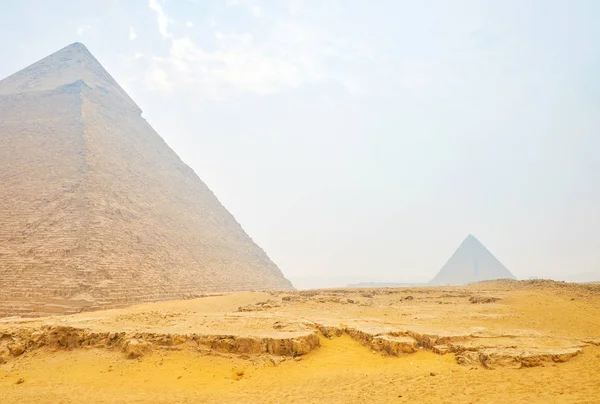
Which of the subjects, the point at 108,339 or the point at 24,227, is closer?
the point at 108,339

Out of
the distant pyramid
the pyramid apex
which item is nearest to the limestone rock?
the pyramid apex

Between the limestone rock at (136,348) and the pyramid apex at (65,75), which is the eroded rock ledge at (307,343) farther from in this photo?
the pyramid apex at (65,75)

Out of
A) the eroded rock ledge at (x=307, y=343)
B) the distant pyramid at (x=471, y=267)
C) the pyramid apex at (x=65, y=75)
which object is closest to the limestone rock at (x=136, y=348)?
the eroded rock ledge at (x=307, y=343)

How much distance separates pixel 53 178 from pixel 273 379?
63.0ft

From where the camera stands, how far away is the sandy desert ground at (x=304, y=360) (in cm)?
438

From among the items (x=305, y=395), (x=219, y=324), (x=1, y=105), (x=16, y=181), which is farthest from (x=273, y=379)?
(x=1, y=105)

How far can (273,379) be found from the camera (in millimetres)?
5082

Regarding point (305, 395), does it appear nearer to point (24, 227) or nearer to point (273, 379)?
point (273, 379)

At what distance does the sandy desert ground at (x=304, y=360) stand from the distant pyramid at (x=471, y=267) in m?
50.4

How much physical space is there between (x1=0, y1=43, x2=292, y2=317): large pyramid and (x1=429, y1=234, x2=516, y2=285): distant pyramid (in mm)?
34784

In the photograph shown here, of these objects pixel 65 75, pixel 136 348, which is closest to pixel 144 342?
pixel 136 348

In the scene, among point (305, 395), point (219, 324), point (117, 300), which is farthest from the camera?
point (117, 300)

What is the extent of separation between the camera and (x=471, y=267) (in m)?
55.0

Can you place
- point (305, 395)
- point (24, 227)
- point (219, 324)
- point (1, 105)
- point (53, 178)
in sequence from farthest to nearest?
point (1, 105), point (53, 178), point (24, 227), point (219, 324), point (305, 395)
